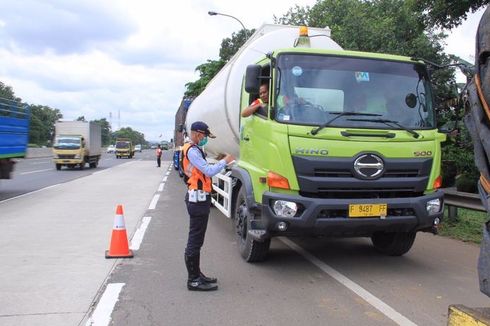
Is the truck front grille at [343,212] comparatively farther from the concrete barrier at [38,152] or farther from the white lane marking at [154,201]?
the concrete barrier at [38,152]

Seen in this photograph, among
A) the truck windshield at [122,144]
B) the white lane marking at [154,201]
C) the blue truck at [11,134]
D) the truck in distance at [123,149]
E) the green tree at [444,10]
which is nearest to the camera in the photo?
the green tree at [444,10]

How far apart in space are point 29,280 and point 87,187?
497 inches

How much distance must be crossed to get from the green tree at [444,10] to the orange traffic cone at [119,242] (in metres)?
7.06

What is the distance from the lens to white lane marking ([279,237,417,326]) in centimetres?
480

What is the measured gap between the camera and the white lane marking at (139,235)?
8.13 meters

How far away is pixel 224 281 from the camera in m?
6.05

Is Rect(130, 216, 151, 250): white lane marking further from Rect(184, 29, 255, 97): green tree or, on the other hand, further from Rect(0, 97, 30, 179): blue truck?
Rect(184, 29, 255, 97): green tree

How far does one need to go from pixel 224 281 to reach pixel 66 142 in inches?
1088

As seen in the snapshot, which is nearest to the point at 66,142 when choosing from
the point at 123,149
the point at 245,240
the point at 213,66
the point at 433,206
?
the point at 213,66

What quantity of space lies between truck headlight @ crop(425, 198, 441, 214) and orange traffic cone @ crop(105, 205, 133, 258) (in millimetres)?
4058

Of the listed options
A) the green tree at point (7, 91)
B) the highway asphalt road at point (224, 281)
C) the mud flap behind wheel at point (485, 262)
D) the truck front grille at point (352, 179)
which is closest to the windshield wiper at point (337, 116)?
the truck front grille at point (352, 179)

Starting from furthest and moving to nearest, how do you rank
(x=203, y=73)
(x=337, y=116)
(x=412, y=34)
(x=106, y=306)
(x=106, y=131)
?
(x=106, y=131), (x=203, y=73), (x=412, y=34), (x=337, y=116), (x=106, y=306)

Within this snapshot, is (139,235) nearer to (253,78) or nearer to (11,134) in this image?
(253,78)

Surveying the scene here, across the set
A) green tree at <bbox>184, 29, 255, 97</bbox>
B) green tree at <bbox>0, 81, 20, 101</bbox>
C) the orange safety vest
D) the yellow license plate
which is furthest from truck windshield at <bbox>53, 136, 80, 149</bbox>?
green tree at <bbox>0, 81, 20, 101</bbox>
